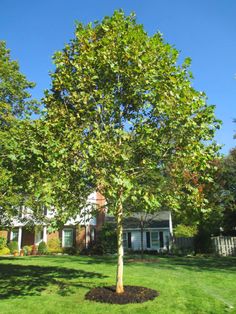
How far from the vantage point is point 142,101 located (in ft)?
36.4

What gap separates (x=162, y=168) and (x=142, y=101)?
2.37 m

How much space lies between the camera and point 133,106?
11672 mm

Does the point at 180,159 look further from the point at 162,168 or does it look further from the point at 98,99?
the point at 98,99

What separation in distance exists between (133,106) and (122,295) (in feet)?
21.0

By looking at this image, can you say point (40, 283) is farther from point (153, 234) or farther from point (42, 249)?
point (153, 234)

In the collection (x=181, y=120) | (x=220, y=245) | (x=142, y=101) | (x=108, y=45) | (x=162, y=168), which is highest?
(x=108, y=45)

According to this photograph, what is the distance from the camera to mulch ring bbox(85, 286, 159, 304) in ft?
34.0

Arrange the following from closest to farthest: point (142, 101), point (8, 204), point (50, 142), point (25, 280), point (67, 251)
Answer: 1. point (50, 142)
2. point (142, 101)
3. point (25, 280)
4. point (8, 204)
5. point (67, 251)

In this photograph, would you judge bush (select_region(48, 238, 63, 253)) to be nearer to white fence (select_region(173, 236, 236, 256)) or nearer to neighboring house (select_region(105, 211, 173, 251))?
neighboring house (select_region(105, 211, 173, 251))

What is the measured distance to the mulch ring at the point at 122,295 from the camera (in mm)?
10359

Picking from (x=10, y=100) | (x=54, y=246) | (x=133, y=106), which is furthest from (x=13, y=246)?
(x=133, y=106)

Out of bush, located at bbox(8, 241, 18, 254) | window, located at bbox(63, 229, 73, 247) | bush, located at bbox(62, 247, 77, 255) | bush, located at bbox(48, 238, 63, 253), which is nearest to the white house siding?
window, located at bbox(63, 229, 73, 247)

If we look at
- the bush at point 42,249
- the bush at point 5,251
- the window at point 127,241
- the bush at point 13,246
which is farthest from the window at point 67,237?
the window at point 127,241

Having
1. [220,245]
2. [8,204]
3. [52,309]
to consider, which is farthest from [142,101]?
[220,245]
